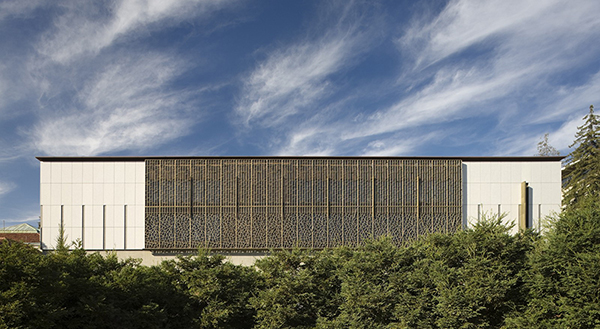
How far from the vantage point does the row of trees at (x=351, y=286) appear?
9.97 metres

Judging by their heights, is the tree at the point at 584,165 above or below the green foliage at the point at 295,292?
above

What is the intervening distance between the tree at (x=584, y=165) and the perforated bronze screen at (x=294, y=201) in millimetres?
10009

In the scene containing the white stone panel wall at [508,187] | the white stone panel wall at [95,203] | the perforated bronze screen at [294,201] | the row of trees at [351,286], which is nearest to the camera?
the row of trees at [351,286]

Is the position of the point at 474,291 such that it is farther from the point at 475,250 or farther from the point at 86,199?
the point at 86,199

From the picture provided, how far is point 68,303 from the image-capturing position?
10.4 m

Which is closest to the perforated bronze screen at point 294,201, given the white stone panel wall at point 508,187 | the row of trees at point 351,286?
the white stone panel wall at point 508,187

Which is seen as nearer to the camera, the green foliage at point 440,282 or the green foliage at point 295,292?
the green foliage at point 440,282

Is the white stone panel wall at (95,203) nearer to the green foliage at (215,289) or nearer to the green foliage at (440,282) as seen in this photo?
the green foliage at (215,289)

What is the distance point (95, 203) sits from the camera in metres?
22.0

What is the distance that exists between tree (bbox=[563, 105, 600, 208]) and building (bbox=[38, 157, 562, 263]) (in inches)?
160

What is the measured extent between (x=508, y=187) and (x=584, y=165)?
8054 mm

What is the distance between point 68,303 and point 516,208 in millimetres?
23949

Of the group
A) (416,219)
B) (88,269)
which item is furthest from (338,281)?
(416,219)

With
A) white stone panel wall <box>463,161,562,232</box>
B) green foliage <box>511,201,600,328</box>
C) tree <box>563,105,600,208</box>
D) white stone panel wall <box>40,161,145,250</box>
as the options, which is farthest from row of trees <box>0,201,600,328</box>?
tree <box>563,105,600,208</box>
